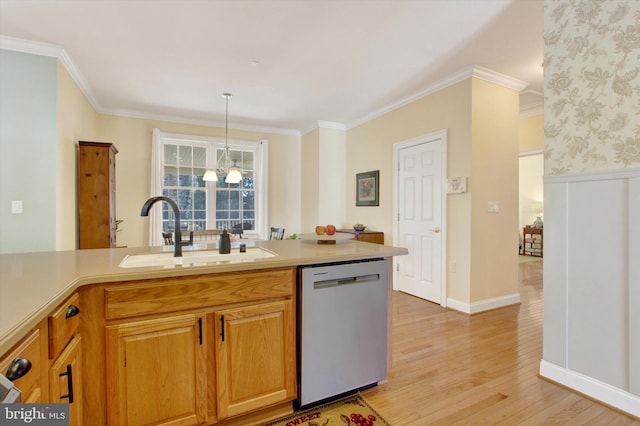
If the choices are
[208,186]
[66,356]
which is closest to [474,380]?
[66,356]

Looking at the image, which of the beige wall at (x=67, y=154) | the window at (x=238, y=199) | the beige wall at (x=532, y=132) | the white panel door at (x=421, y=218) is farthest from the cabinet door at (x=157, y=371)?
the beige wall at (x=532, y=132)

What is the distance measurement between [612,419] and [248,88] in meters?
4.42

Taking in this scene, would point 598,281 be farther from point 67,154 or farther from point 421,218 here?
point 67,154

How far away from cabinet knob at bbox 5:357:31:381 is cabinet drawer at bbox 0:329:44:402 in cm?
1

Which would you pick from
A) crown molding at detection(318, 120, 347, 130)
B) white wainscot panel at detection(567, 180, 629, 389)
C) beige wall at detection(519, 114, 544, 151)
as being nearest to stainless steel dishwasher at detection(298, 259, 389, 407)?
white wainscot panel at detection(567, 180, 629, 389)

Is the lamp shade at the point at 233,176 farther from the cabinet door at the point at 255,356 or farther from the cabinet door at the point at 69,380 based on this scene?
the cabinet door at the point at 69,380

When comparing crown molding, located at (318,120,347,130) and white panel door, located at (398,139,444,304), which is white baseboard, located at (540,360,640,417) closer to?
white panel door, located at (398,139,444,304)

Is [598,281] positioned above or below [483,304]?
above

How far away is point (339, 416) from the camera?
171cm

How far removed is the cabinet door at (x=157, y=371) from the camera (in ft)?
4.26

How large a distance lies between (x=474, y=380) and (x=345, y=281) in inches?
47.5

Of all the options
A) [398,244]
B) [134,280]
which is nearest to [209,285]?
[134,280]

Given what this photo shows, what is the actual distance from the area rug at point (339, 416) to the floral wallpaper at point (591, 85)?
1972mm

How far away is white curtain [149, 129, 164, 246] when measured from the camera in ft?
16.0
